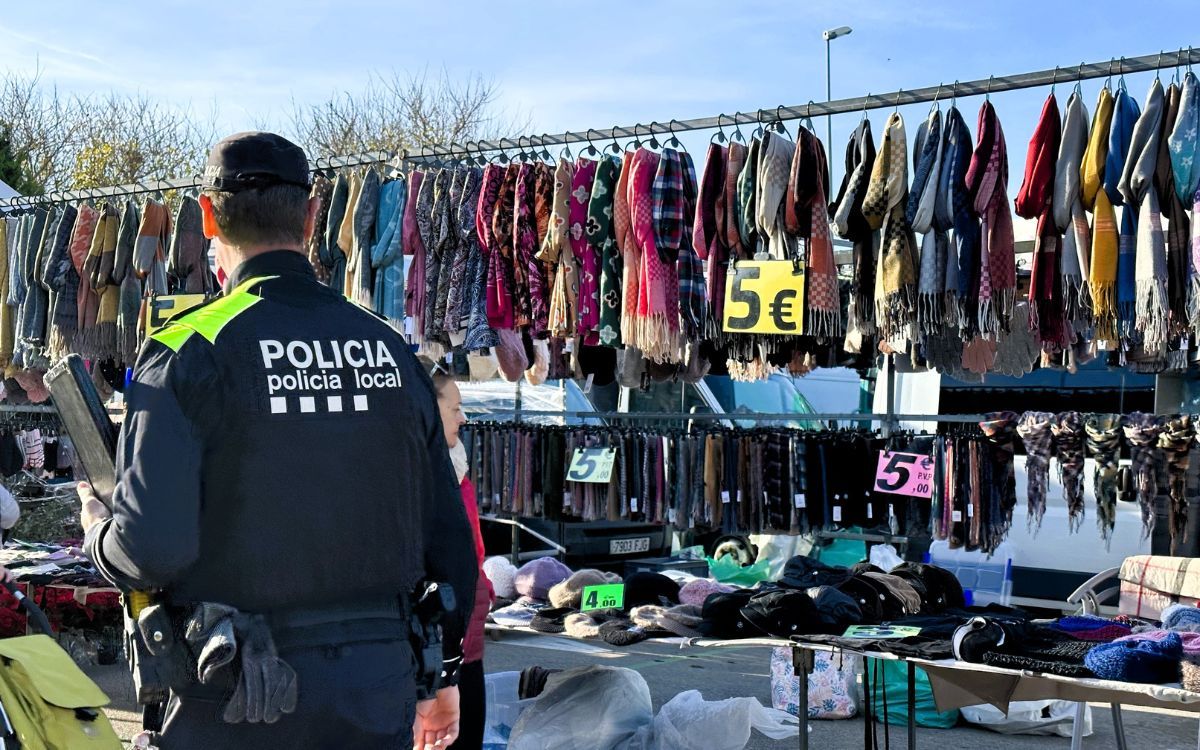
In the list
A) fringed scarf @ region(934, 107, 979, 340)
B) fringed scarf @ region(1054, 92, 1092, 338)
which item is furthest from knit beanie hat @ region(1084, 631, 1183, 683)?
fringed scarf @ region(934, 107, 979, 340)

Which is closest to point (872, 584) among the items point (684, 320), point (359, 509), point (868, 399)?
point (684, 320)

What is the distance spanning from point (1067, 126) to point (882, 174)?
699mm

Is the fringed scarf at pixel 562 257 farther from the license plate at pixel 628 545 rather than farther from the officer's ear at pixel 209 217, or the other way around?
the license plate at pixel 628 545

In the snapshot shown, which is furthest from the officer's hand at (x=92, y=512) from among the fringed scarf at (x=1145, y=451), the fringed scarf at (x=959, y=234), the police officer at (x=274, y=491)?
the fringed scarf at (x=1145, y=451)

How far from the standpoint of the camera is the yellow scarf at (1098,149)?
4.52 metres

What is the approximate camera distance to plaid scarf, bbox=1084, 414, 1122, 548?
20.2 ft

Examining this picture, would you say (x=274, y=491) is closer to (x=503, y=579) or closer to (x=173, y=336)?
(x=173, y=336)

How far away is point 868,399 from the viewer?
11516mm

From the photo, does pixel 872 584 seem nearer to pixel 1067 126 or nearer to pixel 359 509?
pixel 1067 126

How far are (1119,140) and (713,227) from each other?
165 centimetres

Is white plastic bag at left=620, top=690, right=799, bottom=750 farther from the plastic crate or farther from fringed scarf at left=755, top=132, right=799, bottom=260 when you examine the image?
the plastic crate

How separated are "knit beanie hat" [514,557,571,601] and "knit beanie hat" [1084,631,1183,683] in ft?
11.0

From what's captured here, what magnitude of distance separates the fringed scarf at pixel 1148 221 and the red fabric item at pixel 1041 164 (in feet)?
0.94

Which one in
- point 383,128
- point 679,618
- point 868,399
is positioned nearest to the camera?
point 679,618
